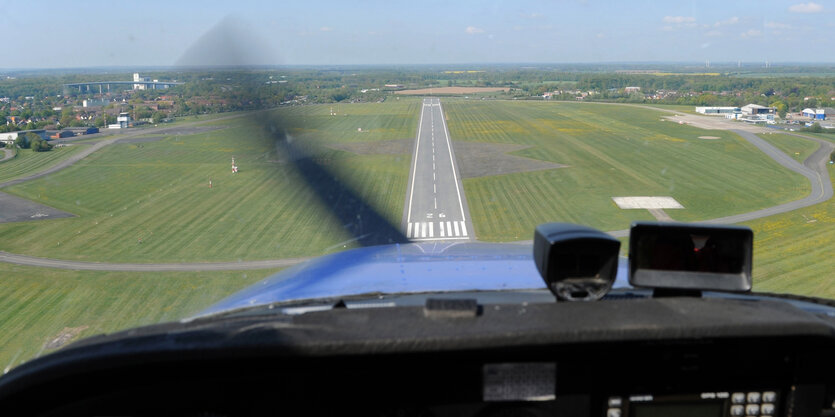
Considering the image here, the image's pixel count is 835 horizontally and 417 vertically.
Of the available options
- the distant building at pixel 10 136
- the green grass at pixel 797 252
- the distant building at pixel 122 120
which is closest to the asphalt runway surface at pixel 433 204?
the green grass at pixel 797 252

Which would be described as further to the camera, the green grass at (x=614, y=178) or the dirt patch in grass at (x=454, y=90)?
the dirt patch in grass at (x=454, y=90)

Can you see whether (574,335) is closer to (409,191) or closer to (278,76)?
(278,76)

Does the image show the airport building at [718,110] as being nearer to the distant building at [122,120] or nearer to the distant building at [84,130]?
the distant building at [122,120]

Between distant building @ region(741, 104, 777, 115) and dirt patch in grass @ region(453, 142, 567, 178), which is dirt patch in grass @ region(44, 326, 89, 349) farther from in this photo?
distant building @ region(741, 104, 777, 115)

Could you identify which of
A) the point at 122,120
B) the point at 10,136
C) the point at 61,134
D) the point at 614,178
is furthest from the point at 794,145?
the point at 61,134

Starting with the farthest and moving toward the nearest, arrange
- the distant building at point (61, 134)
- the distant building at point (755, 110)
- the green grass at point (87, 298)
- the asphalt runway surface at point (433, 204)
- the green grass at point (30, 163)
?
the distant building at point (755, 110) < the green grass at point (30, 163) < the distant building at point (61, 134) < the asphalt runway surface at point (433, 204) < the green grass at point (87, 298)

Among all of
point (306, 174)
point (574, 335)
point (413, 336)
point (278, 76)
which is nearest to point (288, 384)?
point (413, 336)

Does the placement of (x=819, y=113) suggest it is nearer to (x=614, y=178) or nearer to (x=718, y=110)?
(x=718, y=110)
